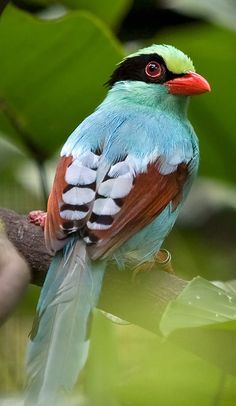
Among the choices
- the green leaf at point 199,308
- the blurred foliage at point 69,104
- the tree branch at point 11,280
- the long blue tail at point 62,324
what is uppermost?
the tree branch at point 11,280

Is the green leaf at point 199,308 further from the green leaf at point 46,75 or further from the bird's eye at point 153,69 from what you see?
the green leaf at point 46,75

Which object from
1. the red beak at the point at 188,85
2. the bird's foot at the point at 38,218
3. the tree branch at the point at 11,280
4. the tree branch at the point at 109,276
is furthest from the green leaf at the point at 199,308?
the red beak at the point at 188,85

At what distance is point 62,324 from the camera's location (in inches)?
64.4

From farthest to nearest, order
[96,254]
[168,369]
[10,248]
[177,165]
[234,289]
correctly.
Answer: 1. [177,165]
2. [234,289]
3. [96,254]
4. [10,248]
5. [168,369]

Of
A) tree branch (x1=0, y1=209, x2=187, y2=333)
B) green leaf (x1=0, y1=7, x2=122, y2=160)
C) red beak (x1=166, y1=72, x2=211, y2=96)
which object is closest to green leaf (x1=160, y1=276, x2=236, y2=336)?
tree branch (x1=0, y1=209, x2=187, y2=333)

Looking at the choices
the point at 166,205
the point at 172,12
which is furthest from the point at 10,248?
the point at 172,12

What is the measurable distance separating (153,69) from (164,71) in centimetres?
4

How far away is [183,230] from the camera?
10.3ft

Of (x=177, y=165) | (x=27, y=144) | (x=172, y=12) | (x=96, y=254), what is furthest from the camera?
(x=172, y=12)

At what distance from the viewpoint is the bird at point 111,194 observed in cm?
160

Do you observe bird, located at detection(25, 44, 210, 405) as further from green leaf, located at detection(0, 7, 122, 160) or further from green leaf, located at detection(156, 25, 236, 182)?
green leaf, located at detection(156, 25, 236, 182)

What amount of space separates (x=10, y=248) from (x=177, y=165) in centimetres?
141

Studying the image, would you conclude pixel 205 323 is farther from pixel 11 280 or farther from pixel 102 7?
pixel 102 7

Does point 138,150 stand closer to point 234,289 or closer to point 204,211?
point 234,289
